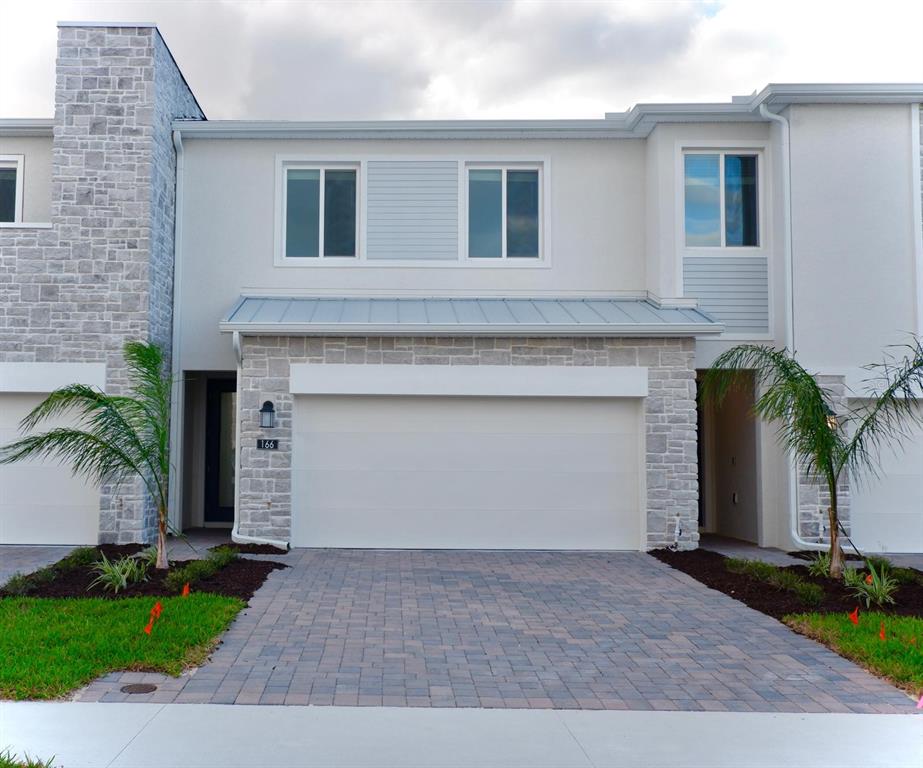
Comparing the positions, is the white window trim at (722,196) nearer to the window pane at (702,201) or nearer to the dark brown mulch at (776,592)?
the window pane at (702,201)

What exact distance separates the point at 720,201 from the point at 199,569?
9.37 m

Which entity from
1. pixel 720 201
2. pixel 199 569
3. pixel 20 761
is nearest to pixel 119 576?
pixel 199 569

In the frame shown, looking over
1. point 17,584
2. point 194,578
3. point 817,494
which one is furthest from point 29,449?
point 817,494

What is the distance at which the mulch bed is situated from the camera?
8.91 metres

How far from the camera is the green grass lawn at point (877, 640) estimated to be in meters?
6.43

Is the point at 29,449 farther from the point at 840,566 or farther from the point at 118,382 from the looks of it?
the point at 840,566

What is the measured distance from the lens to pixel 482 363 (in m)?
12.9

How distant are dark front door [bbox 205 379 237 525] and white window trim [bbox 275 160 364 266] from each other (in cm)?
258

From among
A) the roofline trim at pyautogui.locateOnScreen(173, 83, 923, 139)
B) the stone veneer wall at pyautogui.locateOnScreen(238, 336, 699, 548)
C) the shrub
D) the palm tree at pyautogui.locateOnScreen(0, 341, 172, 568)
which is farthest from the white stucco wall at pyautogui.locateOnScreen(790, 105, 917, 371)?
the shrub

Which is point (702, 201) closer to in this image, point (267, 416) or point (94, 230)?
point (267, 416)

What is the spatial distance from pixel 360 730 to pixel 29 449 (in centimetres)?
577

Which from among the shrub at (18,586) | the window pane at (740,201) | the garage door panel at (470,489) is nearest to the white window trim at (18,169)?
the garage door panel at (470,489)

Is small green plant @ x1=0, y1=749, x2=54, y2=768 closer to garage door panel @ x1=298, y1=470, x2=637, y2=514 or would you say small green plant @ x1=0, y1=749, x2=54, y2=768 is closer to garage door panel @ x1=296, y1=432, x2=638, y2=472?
garage door panel @ x1=298, y1=470, x2=637, y2=514

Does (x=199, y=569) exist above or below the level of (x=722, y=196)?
below
